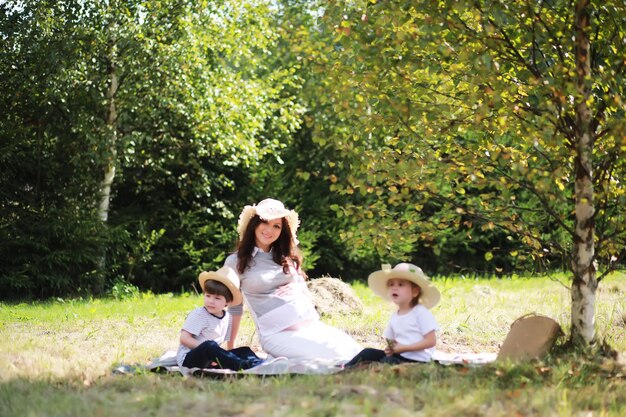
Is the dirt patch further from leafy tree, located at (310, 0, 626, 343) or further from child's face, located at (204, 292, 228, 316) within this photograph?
child's face, located at (204, 292, 228, 316)

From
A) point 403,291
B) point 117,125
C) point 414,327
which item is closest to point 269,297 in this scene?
point 403,291

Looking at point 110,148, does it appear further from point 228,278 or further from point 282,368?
point 282,368

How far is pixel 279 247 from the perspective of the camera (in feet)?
21.7

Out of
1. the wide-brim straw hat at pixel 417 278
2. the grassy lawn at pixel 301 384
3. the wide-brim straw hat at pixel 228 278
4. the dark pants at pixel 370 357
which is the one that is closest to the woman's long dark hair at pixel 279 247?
the wide-brim straw hat at pixel 228 278

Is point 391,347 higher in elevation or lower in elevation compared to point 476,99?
lower

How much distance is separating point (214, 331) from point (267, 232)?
919mm

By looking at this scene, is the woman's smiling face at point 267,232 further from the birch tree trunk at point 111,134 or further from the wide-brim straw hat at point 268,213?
the birch tree trunk at point 111,134

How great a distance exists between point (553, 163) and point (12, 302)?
8.87m

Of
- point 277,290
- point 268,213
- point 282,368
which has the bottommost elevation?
point 282,368

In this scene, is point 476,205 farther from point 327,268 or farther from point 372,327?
point 327,268

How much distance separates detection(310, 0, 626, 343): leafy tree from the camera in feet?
18.7

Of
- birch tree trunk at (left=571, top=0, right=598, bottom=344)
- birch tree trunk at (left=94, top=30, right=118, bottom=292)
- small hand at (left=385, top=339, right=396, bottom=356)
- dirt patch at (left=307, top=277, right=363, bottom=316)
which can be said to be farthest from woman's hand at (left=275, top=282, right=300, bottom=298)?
birch tree trunk at (left=94, top=30, right=118, bottom=292)

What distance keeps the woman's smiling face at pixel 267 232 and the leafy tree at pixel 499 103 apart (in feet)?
2.01

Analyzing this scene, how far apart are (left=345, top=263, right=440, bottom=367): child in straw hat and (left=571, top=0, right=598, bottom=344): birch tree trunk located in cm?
118
